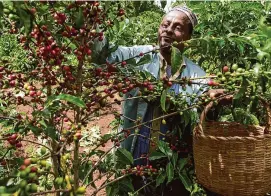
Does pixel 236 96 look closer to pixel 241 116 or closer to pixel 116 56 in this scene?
pixel 241 116

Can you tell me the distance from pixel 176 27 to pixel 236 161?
0.97 metres

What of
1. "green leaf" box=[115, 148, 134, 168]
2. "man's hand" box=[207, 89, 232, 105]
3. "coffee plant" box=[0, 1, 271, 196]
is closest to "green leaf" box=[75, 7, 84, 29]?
"coffee plant" box=[0, 1, 271, 196]

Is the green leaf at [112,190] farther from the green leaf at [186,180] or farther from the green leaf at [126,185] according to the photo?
the green leaf at [186,180]

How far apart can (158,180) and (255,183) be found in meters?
0.49

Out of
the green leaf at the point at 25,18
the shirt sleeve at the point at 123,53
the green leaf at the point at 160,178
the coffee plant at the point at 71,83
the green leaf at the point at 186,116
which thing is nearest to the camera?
the green leaf at the point at 25,18

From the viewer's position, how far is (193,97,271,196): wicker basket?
4.86 ft

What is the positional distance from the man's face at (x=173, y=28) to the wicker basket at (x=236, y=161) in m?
0.71

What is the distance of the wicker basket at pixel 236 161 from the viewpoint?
148 cm

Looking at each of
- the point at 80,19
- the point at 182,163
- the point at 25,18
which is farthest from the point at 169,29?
the point at 25,18

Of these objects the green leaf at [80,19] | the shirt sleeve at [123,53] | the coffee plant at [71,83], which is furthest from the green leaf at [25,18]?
the shirt sleeve at [123,53]

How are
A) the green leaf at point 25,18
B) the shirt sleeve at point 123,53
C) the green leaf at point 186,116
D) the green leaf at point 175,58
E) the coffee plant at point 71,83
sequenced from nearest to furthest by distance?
the green leaf at point 25,18
the coffee plant at point 71,83
the green leaf at point 175,58
the green leaf at point 186,116
the shirt sleeve at point 123,53

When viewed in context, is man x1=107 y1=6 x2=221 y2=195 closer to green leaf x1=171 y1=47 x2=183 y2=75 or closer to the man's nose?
the man's nose

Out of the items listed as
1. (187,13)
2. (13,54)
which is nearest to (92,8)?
(187,13)

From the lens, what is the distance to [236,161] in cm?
150
